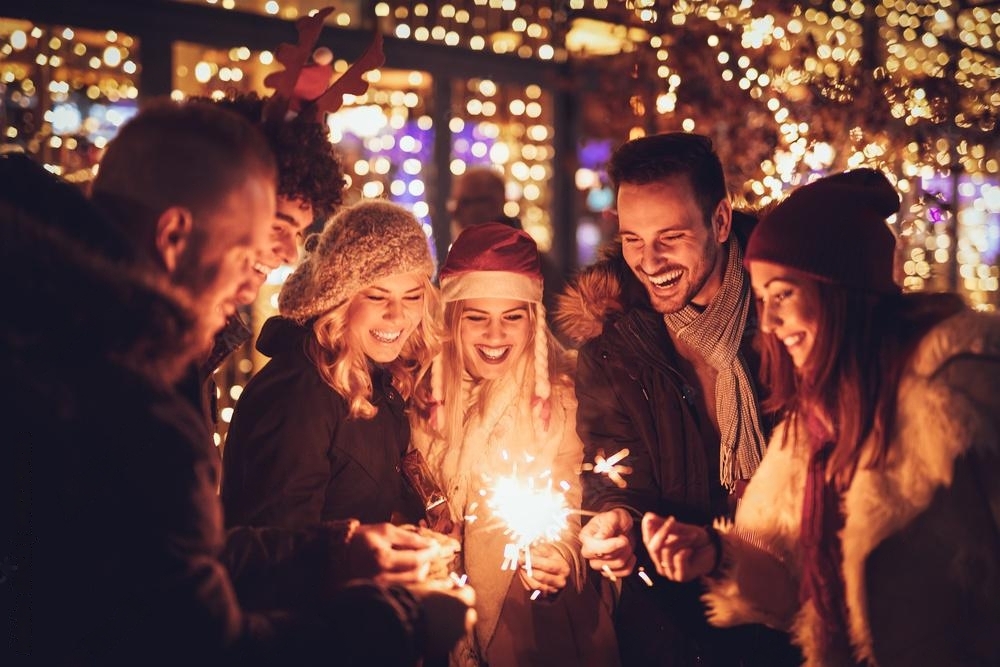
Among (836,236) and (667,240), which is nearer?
(836,236)

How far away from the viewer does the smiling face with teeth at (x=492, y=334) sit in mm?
4281

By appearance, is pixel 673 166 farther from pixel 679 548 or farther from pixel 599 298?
pixel 679 548

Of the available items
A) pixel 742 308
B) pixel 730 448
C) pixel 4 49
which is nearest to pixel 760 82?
pixel 742 308

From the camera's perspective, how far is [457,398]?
14.2 ft

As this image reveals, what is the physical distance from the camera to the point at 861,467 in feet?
9.23

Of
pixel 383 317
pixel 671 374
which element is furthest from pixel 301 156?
pixel 671 374

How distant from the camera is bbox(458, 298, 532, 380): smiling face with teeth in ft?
14.0

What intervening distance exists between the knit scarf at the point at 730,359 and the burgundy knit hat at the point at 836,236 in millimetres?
980

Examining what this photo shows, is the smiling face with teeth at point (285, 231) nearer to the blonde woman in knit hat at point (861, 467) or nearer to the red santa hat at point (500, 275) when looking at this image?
the red santa hat at point (500, 275)

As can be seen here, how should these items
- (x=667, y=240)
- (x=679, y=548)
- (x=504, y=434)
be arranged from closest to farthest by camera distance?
(x=679, y=548), (x=667, y=240), (x=504, y=434)

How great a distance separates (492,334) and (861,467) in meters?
1.87

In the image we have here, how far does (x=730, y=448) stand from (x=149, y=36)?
5746 millimetres

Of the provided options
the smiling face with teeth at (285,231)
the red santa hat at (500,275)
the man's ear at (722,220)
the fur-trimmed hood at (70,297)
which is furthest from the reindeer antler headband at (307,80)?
the man's ear at (722,220)

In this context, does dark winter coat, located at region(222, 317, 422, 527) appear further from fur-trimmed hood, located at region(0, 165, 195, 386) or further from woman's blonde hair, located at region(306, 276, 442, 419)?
fur-trimmed hood, located at region(0, 165, 195, 386)
